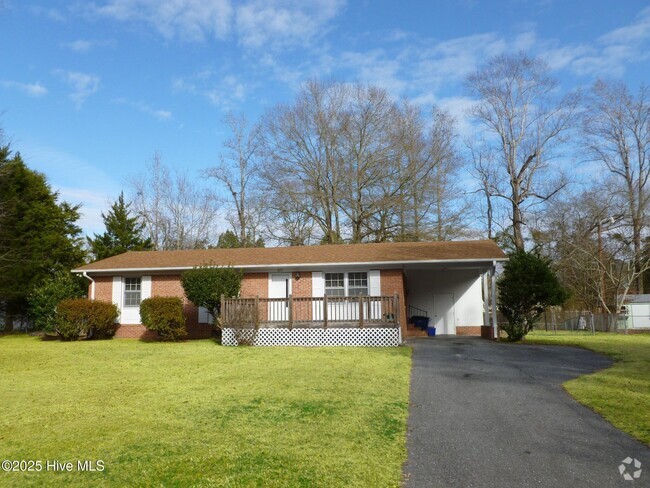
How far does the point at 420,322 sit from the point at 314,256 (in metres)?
5.74

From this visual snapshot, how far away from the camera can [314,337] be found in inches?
687

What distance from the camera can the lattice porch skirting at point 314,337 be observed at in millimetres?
17031

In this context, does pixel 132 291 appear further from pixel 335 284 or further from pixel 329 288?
pixel 335 284

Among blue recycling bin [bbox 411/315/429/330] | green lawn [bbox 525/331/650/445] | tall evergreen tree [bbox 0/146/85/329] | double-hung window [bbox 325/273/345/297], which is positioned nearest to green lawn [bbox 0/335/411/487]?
green lawn [bbox 525/331/650/445]

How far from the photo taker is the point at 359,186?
34094 mm

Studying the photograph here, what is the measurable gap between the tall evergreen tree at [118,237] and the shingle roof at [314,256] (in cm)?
908

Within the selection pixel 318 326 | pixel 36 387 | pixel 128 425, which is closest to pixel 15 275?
pixel 318 326

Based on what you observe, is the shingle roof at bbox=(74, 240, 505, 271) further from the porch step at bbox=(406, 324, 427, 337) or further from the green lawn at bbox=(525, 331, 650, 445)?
the green lawn at bbox=(525, 331, 650, 445)

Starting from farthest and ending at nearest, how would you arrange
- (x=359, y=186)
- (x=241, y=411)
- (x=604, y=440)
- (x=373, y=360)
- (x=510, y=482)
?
(x=359, y=186) → (x=373, y=360) → (x=241, y=411) → (x=604, y=440) → (x=510, y=482)

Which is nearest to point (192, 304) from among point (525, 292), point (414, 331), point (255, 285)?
point (255, 285)

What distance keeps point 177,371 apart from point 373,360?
15.7ft

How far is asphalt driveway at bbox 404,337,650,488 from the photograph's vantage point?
4957mm

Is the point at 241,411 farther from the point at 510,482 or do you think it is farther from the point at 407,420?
the point at 510,482

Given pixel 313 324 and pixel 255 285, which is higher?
pixel 255 285
